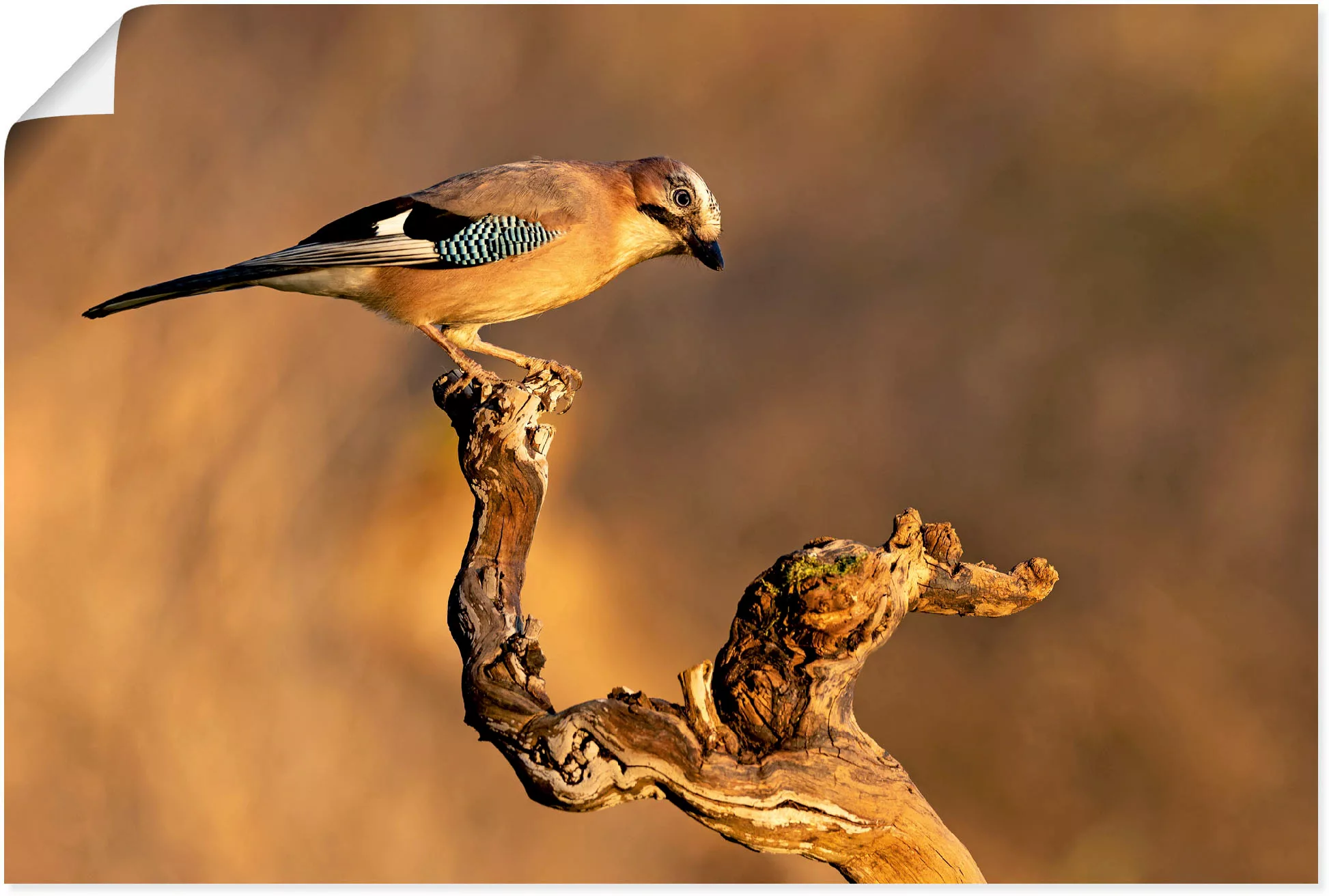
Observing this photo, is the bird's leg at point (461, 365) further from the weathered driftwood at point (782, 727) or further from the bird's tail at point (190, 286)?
the weathered driftwood at point (782, 727)

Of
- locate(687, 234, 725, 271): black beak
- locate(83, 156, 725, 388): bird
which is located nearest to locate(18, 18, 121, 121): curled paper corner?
locate(83, 156, 725, 388): bird

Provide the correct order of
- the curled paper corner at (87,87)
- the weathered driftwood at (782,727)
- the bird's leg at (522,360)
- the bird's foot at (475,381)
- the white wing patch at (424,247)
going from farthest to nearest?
the curled paper corner at (87,87) → the bird's leg at (522,360) → the bird's foot at (475,381) → the white wing patch at (424,247) → the weathered driftwood at (782,727)

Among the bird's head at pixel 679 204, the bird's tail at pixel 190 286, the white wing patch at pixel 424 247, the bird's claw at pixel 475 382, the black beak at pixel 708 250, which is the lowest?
the bird's claw at pixel 475 382

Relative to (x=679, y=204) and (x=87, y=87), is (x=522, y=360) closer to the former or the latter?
(x=679, y=204)

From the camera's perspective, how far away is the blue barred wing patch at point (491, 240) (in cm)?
337

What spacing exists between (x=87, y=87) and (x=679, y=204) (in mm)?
2093

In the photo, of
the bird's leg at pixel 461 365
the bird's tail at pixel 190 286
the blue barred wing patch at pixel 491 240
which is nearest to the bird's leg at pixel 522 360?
the bird's leg at pixel 461 365

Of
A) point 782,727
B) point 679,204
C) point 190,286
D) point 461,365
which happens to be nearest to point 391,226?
point 461,365

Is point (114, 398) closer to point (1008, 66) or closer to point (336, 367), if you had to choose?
point (336, 367)

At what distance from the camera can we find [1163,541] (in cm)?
411

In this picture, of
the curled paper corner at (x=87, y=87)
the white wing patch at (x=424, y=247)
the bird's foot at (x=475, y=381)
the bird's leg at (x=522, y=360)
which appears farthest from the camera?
the curled paper corner at (x=87, y=87)

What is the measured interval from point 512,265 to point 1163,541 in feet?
7.89

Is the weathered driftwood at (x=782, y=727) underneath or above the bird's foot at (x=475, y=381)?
underneath

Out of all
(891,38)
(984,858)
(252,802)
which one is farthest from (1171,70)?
(252,802)
